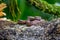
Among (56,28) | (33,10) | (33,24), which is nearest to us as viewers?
(56,28)

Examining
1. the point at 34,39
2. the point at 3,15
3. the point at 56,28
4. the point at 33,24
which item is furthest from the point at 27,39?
the point at 3,15

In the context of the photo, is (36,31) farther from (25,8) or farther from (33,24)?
(25,8)

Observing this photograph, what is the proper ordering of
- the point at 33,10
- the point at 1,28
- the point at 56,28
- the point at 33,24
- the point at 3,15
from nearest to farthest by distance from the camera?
the point at 56,28, the point at 1,28, the point at 33,24, the point at 3,15, the point at 33,10

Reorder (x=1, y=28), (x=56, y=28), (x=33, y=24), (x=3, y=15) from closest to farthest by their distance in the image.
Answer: (x=56, y=28)
(x=1, y=28)
(x=33, y=24)
(x=3, y=15)

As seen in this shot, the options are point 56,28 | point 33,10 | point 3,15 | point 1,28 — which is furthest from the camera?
point 33,10

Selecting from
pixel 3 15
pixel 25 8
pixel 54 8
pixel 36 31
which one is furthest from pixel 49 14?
pixel 36 31

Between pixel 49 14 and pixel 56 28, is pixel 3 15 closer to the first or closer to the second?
pixel 49 14

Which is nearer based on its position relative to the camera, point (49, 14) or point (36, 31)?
point (36, 31)

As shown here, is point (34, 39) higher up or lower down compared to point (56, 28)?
lower down

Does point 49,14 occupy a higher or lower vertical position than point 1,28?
lower
